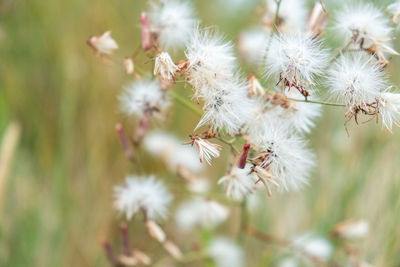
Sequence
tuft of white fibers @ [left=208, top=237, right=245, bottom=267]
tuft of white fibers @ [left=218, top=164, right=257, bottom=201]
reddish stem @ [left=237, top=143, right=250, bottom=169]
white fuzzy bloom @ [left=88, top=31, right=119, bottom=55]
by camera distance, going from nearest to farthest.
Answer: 1. reddish stem @ [left=237, top=143, right=250, bottom=169]
2. tuft of white fibers @ [left=218, top=164, right=257, bottom=201]
3. white fuzzy bloom @ [left=88, top=31, right=119, bottom=55]
4. tuft of white fibers @ [left=208, top=237, right=245, bottom=267]

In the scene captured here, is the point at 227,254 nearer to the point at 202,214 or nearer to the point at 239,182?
the point at 202,214

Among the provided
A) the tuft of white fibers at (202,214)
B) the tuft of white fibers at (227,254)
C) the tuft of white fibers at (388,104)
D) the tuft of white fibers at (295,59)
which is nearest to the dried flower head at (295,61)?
the tuft of white fibers at (295,59)

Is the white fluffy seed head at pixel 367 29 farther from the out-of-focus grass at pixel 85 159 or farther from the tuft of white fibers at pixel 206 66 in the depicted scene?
the out-of-focus grass at pixel 85 159

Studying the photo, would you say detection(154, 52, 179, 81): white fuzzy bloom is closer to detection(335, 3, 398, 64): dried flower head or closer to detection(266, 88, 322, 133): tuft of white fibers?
detection(266, 88, 322, 133): tuft of white fibers

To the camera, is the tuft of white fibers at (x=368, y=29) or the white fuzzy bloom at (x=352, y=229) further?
the white fuzzy bloom at (x=352, y=229)

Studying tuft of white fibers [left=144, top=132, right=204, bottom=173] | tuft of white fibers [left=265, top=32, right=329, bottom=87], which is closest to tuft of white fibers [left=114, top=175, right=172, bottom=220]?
tuft of white fibers [left=144, top=132, right=204, bottom=173]

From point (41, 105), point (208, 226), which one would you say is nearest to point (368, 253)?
point (208, 226)
